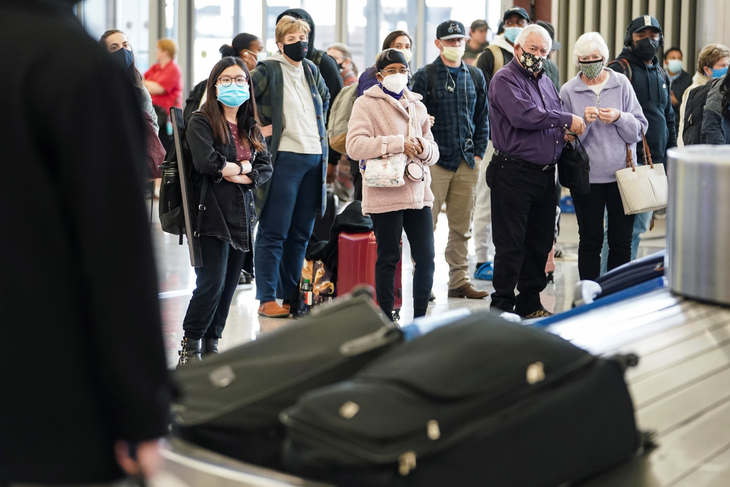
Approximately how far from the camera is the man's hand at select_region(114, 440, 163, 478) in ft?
4.07

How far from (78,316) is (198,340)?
2.77m

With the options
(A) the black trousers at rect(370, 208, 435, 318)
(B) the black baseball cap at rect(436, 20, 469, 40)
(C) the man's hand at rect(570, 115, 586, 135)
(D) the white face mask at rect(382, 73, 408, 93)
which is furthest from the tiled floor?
(B) the black baseball cap at rect(436, 20, 469, 40)

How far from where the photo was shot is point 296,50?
502 centimetres

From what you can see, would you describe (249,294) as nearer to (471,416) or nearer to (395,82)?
(395,82)

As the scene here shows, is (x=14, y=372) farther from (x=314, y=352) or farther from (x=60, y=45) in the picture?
(x=314, y=352)

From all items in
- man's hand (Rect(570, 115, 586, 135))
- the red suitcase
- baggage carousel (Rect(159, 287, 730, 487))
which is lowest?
the red suitcase

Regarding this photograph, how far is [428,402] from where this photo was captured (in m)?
1.47

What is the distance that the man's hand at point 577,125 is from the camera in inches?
184

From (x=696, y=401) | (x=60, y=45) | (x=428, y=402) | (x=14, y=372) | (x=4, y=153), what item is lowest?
(x=696, y=401)

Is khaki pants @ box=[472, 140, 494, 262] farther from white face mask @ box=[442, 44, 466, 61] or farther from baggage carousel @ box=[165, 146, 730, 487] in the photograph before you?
baggage carousel @ box=[165, 146, 730, 487]

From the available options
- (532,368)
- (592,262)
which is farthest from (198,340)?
(532,368)

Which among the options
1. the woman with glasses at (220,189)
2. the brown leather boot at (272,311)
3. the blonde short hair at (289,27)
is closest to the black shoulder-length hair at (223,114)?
the woman with glasses at (220,189)

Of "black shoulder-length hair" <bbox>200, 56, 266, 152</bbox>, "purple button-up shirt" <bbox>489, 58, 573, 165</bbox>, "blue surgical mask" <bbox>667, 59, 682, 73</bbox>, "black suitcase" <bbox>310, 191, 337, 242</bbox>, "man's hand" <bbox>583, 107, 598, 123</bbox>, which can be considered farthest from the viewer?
"blue surgical mask" <bbox>667, 59, 682, 73</bbox>

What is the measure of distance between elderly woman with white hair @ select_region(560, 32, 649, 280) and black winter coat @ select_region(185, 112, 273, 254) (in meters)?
1.84
